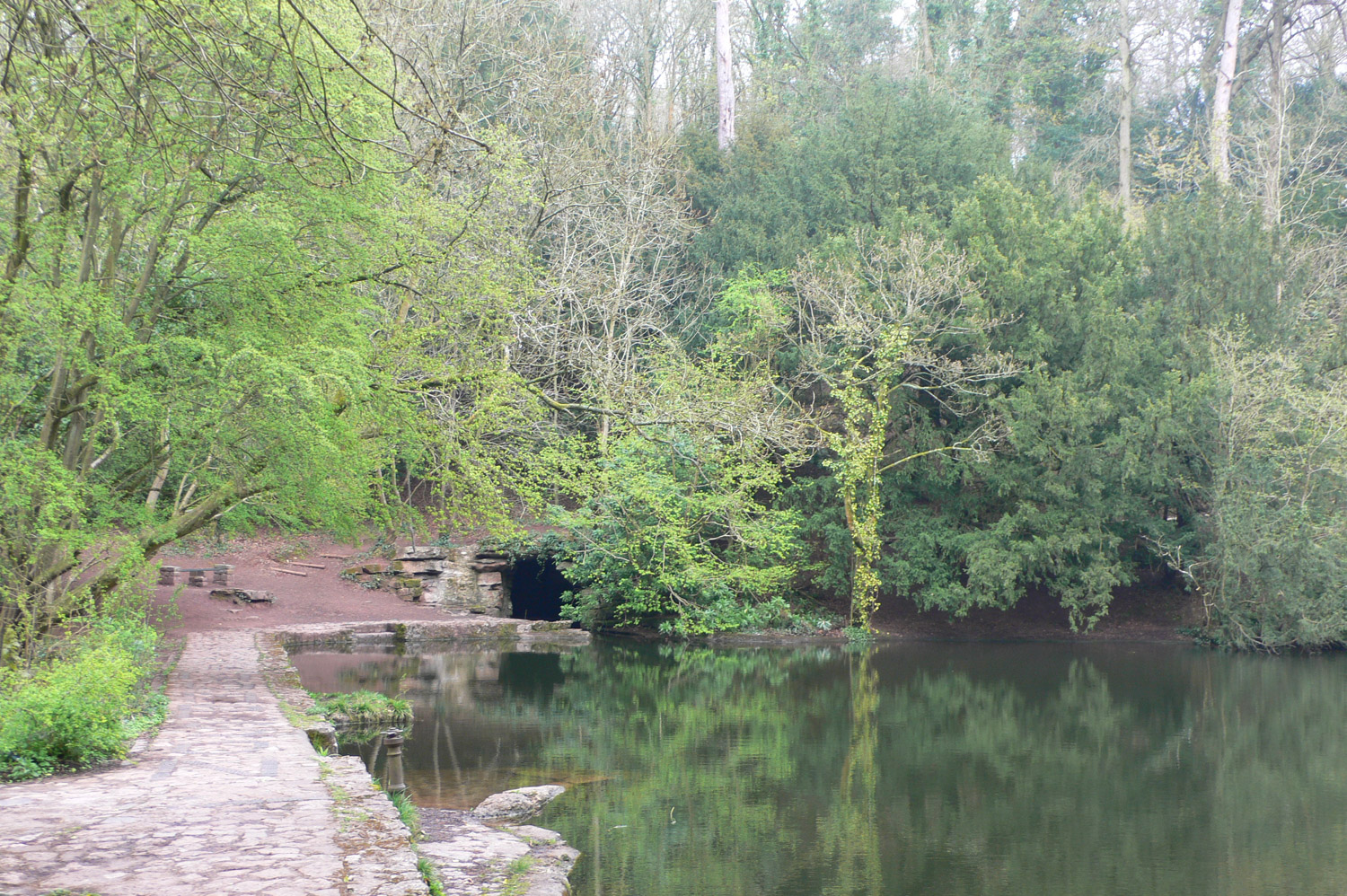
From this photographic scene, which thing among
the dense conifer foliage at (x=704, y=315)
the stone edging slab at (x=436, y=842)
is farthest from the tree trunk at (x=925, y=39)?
the stone edging slab at (x=436, y=842)

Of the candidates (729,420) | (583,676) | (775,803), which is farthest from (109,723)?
(729,420)

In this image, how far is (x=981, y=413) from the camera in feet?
74.7

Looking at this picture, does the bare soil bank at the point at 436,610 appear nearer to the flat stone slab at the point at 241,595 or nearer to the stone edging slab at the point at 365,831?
the flat stone slab at the point at 241,595

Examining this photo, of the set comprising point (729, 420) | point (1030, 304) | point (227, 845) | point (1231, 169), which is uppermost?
point (1231, 169)

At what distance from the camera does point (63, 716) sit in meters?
7.30

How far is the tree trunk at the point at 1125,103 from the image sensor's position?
32.2 metres

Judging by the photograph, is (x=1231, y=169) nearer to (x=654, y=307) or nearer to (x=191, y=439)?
(x=654, y=307)

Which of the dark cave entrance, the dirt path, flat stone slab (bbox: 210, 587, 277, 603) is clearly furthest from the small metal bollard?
the dark cave entrance

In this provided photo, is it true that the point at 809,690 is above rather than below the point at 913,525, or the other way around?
below

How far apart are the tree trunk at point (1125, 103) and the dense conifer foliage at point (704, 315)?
173mm

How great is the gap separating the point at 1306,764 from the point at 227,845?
1110 centimetres

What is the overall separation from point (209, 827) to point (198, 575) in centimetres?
1632

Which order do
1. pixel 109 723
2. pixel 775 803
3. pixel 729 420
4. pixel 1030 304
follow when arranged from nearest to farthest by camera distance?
pixel 109 723 < pixel 775 803 < pixel 729 420 < pixel 1030 304

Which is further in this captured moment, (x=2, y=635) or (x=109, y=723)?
(x=2, y=635)
